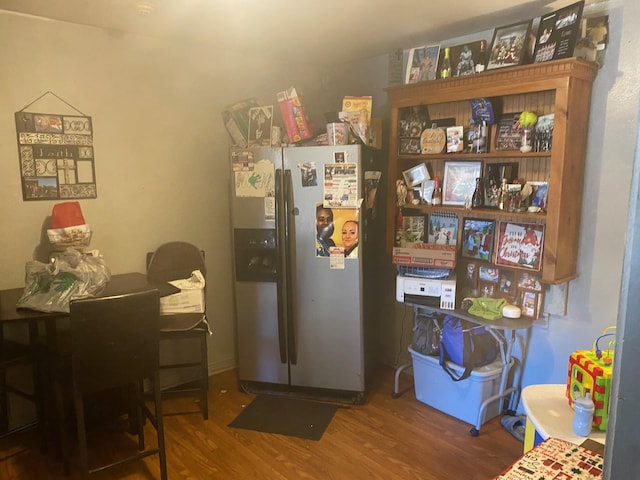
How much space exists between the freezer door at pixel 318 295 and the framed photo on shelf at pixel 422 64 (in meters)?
0.69

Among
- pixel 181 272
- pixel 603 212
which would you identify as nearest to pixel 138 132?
pixel 181 272

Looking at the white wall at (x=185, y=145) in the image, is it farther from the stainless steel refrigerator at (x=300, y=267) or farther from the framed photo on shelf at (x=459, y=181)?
the framed photo on shelf at (x=459, y=181)

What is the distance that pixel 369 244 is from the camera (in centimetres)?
305

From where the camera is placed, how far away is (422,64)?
→ 2.93 meters

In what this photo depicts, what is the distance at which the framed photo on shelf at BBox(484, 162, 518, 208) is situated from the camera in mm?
2682

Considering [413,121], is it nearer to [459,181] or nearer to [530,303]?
[459,181]

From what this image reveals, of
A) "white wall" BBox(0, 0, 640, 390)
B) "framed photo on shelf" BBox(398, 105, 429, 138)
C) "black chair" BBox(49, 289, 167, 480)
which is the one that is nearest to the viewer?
"black chair" BBox(49, 289, 167, 480)

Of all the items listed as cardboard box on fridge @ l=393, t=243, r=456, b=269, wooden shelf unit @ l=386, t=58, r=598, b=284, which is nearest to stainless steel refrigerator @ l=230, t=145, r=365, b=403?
cardboard box on fridge @ l=393, t=243, r=456, b=269

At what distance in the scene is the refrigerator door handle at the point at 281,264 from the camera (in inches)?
114

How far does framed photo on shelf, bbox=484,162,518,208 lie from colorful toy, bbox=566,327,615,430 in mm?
1144

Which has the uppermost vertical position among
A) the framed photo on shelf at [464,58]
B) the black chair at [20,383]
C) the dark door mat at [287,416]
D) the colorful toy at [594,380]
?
the framed photo on shelf at [464,58]

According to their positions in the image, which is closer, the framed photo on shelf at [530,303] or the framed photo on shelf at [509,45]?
the framed photo on shelf at [509,45]

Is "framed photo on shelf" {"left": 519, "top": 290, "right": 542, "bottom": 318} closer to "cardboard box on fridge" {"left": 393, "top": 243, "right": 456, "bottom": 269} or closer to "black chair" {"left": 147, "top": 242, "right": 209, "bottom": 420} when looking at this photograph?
"cardboard box on fridge" {"left": 393, "top": 243, "right": 456, "bottom": 269}

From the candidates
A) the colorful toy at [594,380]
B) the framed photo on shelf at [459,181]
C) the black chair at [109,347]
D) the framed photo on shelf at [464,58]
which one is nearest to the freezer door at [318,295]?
the framed photo on shelf at [459,181]
